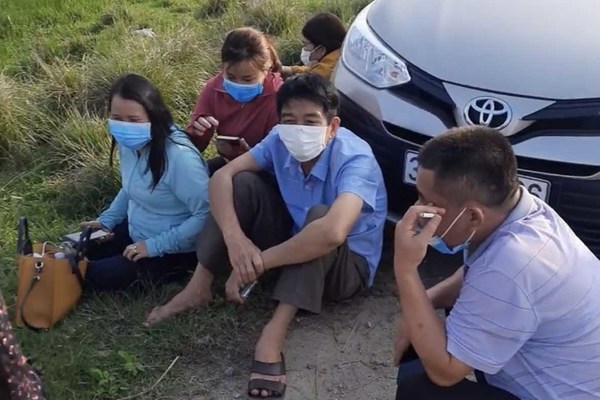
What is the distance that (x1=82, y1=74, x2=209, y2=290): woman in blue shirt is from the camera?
12.3 ft

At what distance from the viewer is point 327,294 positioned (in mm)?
3643

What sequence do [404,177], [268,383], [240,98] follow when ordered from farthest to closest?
[240,98] < [404,177] < [268,383]

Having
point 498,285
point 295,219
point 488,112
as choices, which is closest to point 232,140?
point 295,219

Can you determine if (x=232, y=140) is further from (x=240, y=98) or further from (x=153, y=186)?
(x=153, y=186)

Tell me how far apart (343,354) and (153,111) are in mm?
1251

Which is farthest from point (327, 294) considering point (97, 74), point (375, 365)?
point (97, 74)

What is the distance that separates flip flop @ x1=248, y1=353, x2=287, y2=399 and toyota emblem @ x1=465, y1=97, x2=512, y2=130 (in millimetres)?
1181

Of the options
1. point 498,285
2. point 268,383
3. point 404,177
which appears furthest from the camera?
point 404,177

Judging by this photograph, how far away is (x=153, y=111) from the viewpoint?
149 inches

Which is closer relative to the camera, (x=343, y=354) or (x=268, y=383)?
(x=268, y=383)

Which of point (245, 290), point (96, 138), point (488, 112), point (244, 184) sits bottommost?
point (96, 138)

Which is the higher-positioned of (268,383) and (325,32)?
(325,32)

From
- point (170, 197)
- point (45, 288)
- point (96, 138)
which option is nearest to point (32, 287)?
point (45, 288)

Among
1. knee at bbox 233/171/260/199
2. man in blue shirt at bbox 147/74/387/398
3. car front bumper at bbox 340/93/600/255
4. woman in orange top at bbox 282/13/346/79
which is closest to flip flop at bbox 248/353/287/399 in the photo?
man in blue shirt at bbox 147/74/387/398
